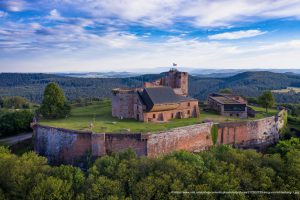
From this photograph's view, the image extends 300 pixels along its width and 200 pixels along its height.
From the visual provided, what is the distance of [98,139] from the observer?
3188 centimetres

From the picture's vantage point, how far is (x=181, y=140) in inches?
1409

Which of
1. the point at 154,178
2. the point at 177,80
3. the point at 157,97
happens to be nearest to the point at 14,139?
the point at 157,97

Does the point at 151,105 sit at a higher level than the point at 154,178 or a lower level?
higher

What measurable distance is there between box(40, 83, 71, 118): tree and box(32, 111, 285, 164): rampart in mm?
4488

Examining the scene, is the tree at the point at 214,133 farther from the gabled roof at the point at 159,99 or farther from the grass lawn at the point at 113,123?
the gabled roof at the point at 159,99

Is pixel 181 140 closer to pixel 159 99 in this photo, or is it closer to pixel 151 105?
pixel 151 105

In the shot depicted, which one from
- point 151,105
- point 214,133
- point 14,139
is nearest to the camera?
point 214,133

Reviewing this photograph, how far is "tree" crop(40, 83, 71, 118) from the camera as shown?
4197 cm

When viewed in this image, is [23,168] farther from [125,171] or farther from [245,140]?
[245,140]

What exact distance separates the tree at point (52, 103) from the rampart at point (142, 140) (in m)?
4.49

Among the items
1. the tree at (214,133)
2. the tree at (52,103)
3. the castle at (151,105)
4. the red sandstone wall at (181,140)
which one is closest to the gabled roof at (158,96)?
the castle at (151,105)

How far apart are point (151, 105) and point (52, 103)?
16143 millimetres

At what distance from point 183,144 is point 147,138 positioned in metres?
6.21

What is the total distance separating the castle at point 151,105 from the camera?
134 feet
